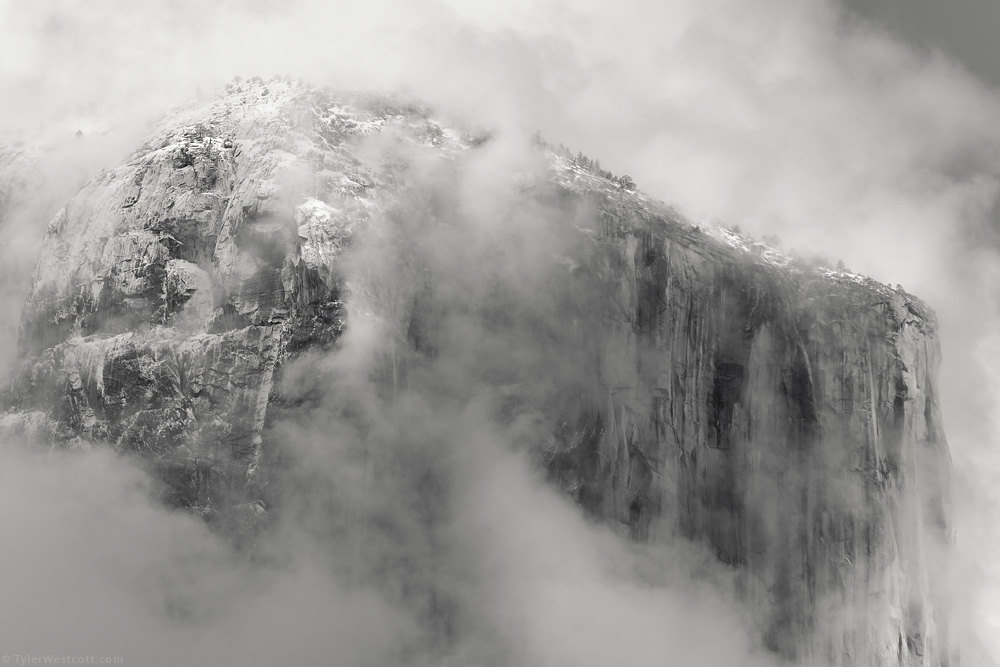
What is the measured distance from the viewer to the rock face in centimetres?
15238

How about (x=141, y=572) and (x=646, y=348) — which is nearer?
(x=141, y=572)

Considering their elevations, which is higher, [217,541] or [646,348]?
[646,348]

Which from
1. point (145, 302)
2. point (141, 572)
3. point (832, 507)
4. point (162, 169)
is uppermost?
point (162, 169)

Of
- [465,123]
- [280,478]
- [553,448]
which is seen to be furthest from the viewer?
[465,123]

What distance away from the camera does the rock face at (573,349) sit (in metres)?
152

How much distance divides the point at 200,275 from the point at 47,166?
98.5 ft

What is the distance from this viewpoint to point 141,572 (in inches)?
5999

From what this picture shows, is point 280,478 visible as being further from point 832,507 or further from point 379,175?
point 832,507

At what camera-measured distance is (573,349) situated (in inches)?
6412

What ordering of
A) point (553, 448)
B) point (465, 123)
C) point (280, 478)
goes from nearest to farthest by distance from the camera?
point (280, 478), point (553, 448), point (465, 123)

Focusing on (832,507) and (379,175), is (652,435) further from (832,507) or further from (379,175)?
(379,175)

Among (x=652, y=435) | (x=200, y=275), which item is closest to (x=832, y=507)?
(x=652, y=435)

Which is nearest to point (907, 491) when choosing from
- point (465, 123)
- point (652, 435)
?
point (652, 435)

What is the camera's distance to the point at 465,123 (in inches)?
6757
